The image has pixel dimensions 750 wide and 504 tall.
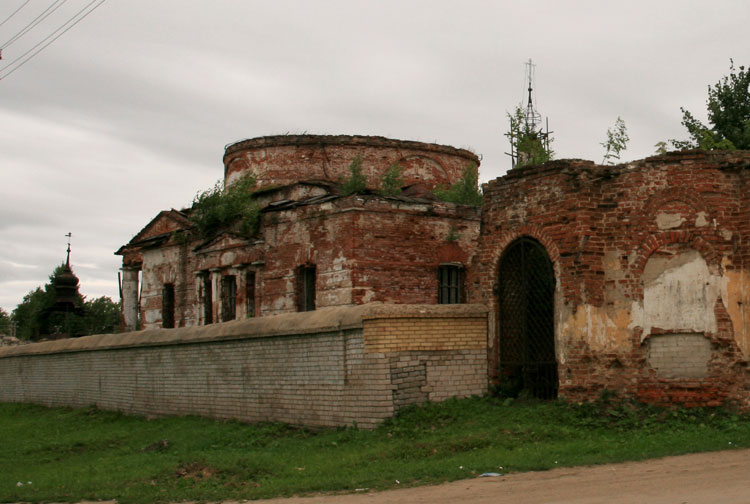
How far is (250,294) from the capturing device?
Answer: 2288 centimetres

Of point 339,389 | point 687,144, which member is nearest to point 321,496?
point 339,389

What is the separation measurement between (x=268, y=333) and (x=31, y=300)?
63.3 m

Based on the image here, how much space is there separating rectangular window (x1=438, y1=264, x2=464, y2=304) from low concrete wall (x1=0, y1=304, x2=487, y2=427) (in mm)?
6284

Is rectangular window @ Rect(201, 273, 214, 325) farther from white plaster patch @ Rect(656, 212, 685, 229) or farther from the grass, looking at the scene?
white plaster patch @ Rect(656, 212, 685, 229)

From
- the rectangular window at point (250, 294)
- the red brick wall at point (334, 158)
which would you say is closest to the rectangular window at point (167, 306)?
the red brick wall at point (334, 158)

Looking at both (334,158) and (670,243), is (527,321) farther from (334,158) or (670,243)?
(334,158)

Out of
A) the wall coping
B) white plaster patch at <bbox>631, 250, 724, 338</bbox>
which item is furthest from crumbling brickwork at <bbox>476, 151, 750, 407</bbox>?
the wall coping

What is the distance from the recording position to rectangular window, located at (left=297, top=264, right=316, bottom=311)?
21188 millimetres

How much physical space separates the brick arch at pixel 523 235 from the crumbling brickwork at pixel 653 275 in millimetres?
46

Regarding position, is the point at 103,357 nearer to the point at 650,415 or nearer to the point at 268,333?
the point at 268,333

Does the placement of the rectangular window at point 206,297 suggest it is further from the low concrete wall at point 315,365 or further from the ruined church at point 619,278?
the ruined church at point 619,278

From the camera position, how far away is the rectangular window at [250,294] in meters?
22.8

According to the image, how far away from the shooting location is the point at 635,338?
41.3ft

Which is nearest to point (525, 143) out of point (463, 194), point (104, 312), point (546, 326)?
point (463, 194)
